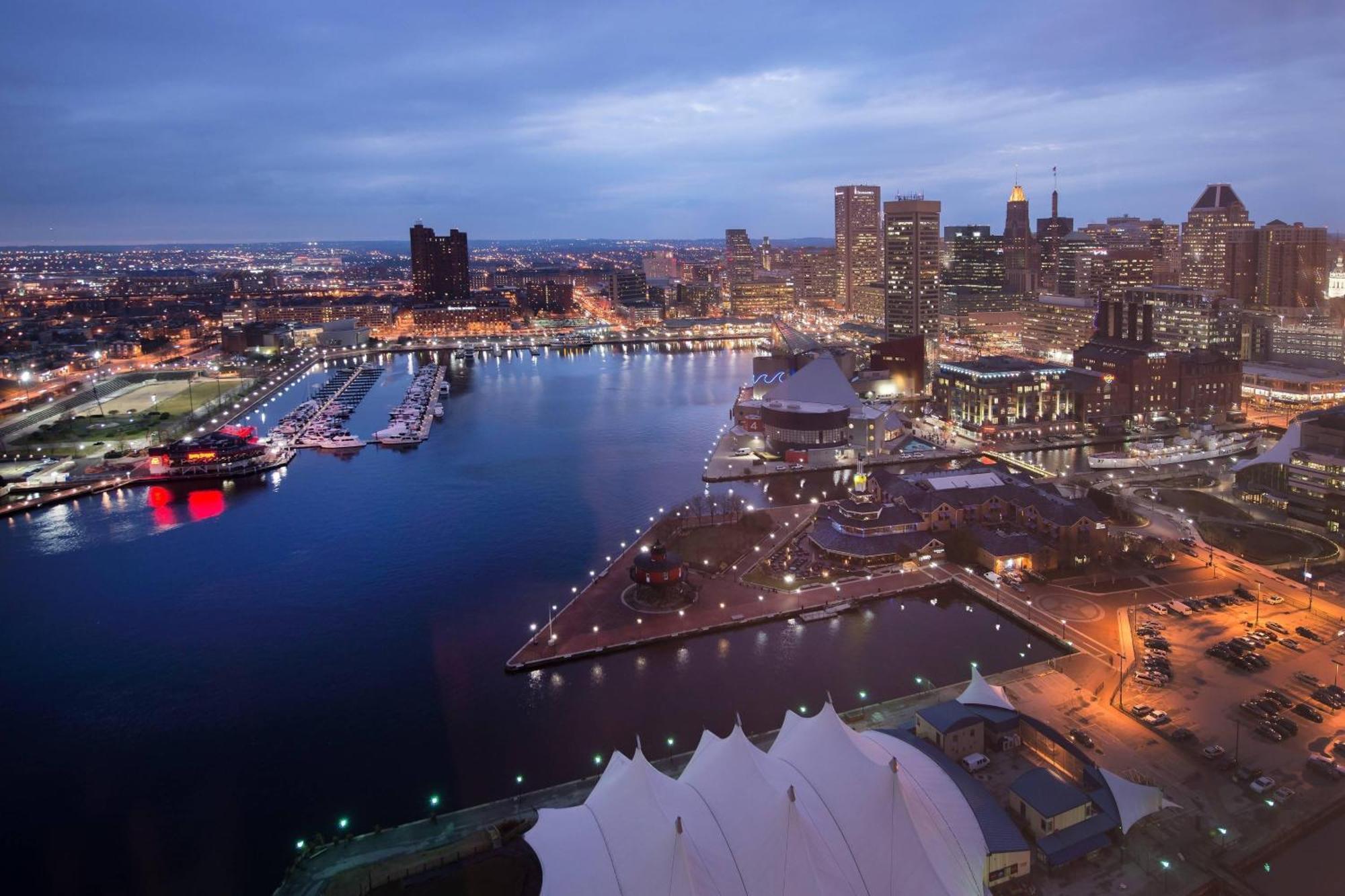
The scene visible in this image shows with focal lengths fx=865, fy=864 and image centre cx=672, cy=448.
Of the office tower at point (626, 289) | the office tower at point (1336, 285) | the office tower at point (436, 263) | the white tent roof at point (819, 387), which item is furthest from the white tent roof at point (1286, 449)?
the office tower at point (436, 263)

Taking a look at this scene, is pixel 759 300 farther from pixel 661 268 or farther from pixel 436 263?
pixel 661 268

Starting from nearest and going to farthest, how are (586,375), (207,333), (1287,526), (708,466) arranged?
(1287,526)
(708,466)
(586,375)
(207,333)

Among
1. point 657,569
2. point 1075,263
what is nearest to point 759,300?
point 1075,263

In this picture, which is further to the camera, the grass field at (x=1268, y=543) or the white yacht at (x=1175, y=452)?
the white yacht at (x=1175, y=452)

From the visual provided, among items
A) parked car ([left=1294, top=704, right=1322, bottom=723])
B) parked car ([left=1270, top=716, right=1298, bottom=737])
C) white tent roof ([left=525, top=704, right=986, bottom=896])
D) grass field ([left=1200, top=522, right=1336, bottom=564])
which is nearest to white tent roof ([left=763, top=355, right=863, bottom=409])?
grass field ([left=1200, top=522, right=1336, bottom=564])

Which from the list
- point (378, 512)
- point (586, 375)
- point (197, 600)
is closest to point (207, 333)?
point (586, 375)

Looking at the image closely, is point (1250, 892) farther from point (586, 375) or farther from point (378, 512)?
point (586, 375)

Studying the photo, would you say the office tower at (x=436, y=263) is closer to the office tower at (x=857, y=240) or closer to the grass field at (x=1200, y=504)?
the office tower at (x=857, y=240)
